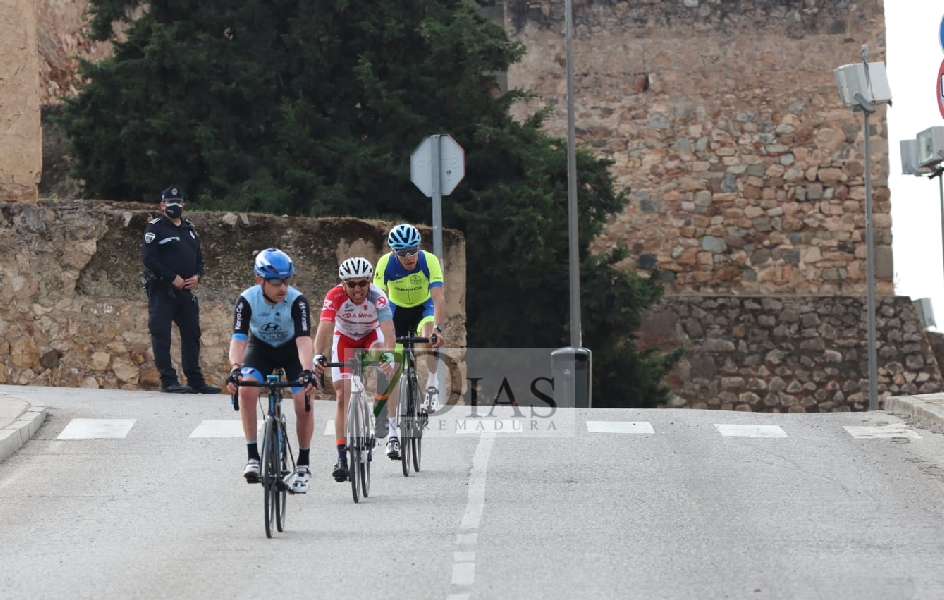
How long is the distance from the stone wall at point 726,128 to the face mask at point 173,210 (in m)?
16.3

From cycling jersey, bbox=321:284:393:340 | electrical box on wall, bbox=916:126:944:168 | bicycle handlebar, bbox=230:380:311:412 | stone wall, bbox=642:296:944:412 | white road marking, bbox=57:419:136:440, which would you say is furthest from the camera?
stone wall, bbox=642:296:944:412

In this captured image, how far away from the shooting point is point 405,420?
12.4 metres

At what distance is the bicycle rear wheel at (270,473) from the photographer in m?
9.90

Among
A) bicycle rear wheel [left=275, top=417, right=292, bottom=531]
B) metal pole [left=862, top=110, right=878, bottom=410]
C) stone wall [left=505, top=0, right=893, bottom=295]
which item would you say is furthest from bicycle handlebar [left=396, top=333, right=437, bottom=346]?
stone wall [left=505, top=0, right=893, bottom=295]

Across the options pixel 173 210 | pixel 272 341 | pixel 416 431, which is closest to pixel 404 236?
pixel 416 431

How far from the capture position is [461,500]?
37.0 ft

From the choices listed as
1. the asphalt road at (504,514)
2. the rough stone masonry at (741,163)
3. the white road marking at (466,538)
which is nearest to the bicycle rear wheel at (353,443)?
the asphalt road at (504,514)

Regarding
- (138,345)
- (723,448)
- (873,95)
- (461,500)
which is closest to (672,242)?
(873,95)

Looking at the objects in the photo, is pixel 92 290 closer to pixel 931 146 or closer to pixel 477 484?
pixel 477 484

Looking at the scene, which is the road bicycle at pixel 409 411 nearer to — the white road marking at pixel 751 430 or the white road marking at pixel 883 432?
the white road marking at pixel 751 430

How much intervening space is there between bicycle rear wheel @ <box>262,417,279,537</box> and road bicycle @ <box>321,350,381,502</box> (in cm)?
93

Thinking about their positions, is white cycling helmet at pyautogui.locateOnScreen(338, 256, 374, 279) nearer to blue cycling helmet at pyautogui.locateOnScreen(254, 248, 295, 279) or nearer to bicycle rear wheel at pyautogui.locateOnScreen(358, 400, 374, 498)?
bicycle rear wheel at pyautogui.locateOnScreen(358, 400, 374, 498)

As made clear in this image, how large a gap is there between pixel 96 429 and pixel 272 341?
4582 millimetres

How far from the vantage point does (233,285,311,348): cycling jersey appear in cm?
1062
